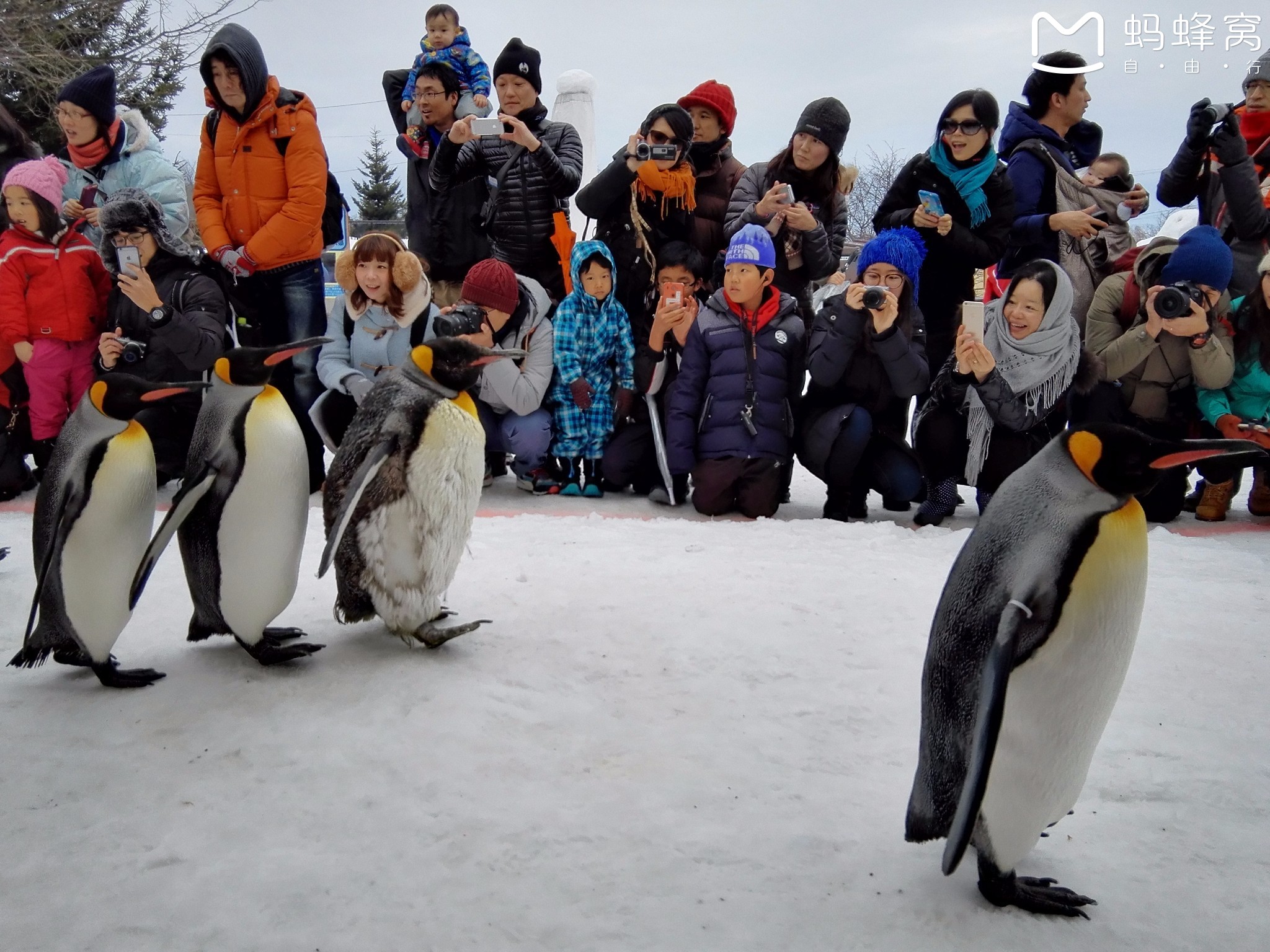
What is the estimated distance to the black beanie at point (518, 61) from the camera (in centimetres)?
399

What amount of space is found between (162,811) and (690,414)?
2.62 m

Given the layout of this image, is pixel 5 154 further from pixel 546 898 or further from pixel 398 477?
pixel 546 898

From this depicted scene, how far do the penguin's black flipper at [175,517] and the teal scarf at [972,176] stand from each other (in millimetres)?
3109

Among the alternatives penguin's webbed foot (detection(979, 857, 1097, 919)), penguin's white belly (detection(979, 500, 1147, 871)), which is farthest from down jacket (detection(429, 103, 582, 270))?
penguin's webbed foot (detection(979, 857, 1097, 919))

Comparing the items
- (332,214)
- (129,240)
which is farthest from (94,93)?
(332,214)

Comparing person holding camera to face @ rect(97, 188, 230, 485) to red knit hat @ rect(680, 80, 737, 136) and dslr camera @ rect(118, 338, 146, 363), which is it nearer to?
dslr camera @ rect(118, 338, 146, 363)

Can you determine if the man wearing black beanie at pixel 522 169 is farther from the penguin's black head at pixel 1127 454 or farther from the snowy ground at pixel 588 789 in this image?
the penguin's black head at pixel 1127 454

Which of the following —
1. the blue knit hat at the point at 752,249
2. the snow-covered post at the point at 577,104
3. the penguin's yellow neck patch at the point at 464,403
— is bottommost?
the penguin's yellow neck patch at the point at 464,403

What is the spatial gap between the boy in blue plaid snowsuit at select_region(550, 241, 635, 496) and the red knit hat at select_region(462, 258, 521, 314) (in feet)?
0.89

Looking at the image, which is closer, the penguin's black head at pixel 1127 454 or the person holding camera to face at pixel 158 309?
the penguin's black head at pixel 1127 454

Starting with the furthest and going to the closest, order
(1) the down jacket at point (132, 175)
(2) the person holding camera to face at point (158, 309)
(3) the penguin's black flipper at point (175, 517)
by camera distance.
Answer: (1) the down jacket at point (132, 175) < (2) the person holding camera to face at point (158, 309) < (3) the penguin's black flipper at point (175, 517)

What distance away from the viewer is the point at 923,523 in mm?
3617

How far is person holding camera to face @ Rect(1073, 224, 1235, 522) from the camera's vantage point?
11.6ft

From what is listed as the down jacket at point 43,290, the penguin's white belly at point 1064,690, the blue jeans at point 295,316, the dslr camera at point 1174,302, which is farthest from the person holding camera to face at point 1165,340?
the down jacket at point 43,290
